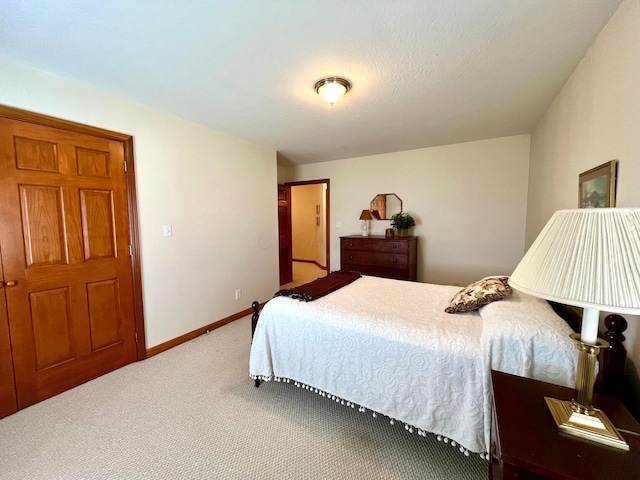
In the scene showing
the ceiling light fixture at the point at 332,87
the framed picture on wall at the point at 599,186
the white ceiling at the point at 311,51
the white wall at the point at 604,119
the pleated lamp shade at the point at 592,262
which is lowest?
the pleated lamp shade at the point at 592,262

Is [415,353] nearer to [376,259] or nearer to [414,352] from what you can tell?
[414,352]

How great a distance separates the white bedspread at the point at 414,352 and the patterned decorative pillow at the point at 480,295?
0.17 feet

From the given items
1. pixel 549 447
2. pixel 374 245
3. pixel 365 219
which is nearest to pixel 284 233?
pixel 365 219

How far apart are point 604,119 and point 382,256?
8.73ft

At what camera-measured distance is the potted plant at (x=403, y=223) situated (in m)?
3.96

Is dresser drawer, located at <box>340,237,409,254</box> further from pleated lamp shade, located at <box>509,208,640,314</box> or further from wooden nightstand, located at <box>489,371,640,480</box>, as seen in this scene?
pleated lamp shade, located at <box>509,208,640,314</box>

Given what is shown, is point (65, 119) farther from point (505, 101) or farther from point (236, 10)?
point (505, 101)

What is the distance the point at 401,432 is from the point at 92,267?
2.69 meters

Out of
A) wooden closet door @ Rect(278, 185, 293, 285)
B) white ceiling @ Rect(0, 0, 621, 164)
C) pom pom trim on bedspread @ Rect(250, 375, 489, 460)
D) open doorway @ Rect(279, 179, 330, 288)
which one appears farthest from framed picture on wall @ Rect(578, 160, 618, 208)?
open doorway @ Rect(279, 179, 330, 288)

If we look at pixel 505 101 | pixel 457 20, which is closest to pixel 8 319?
pixel 457 20

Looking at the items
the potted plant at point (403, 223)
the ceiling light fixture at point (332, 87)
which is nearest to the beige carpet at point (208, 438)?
the ceiling light fixture at point (332, 87)

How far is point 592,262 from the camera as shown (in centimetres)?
72

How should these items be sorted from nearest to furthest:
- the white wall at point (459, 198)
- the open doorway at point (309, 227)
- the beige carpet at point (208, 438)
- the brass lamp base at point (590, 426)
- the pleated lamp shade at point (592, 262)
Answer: the pleated lamp shade at point (592, 262) < the brass lamp base at point (590, 426) < the beige carpet at point (208, 438) < the white wall at point (459, 198) < the open doorway at point (309, 227)

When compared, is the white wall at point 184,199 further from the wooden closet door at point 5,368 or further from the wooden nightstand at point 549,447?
the wooden nightstand at point 549,447
